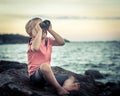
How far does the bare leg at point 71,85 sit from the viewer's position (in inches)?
139

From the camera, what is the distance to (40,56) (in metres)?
3.45

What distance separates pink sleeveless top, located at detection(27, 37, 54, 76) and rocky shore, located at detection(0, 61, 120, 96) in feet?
0.53

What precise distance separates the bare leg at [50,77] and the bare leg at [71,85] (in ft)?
0.18

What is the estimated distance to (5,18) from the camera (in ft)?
12.5

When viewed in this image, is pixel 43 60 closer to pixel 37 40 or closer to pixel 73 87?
pixel 37 40

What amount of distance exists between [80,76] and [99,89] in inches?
12.4

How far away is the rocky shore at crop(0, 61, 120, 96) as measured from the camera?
337 cm

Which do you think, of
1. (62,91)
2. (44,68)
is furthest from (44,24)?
(62,91)

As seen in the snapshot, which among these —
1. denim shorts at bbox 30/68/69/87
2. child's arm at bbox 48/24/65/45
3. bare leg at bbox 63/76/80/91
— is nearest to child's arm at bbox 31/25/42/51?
child's arm at bbox 48/24/65/45

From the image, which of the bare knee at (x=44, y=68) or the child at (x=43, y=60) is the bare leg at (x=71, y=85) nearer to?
the child at (x=43, y=60)

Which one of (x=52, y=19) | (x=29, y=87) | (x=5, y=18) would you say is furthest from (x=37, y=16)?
(x=29, y=87)

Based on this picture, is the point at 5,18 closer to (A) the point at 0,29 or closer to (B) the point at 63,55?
(A) the point at 0,29

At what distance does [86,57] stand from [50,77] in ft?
2.13

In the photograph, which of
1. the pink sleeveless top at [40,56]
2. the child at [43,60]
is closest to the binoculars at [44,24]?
the child at [43,60]
